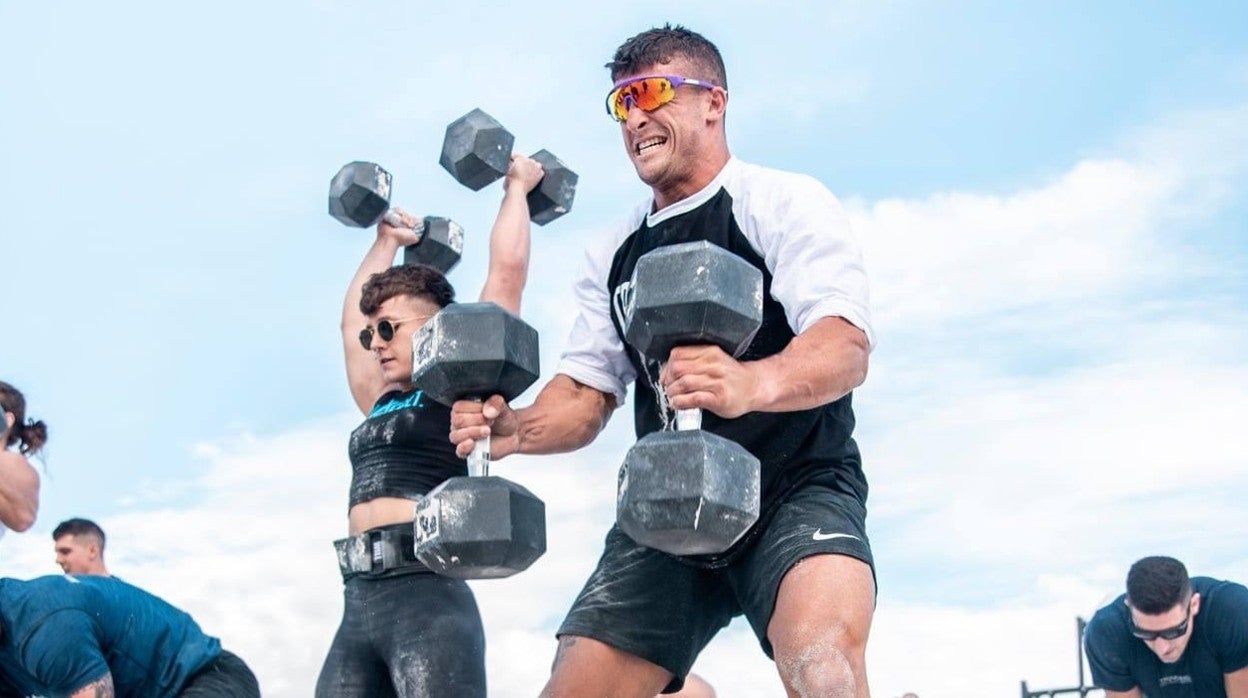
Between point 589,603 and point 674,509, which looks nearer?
point 674,509

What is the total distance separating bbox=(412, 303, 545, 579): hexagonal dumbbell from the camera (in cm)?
287

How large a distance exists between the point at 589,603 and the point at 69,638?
182cm

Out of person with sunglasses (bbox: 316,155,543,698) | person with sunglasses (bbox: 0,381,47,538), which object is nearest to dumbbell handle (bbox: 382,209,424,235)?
person with sunglasses (bbox: 316,155,543,698)

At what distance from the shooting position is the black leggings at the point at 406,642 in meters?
3.67

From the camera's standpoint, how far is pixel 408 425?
3.88 m

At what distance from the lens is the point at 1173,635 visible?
552 centimetres

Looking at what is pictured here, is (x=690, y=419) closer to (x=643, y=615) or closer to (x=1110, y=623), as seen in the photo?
(x=643, y=615)

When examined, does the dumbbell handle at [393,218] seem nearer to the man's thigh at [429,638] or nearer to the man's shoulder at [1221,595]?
the man's thigh at [429,638]

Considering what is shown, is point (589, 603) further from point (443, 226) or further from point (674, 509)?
point (443, 226)

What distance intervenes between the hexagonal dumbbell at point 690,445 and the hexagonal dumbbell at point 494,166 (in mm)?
2164

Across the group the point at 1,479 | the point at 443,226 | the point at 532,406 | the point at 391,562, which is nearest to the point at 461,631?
the point at 391,562

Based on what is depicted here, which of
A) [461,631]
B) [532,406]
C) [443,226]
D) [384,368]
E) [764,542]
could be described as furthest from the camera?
[443,226]

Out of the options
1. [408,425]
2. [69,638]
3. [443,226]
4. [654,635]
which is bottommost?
[654,635]

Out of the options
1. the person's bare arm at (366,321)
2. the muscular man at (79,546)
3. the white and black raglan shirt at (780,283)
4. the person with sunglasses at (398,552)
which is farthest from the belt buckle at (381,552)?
the muscular man at (79,546)
